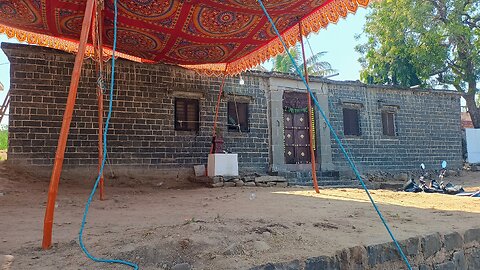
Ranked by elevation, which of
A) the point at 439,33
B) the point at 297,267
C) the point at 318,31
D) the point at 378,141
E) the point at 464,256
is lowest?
the point at 464,256

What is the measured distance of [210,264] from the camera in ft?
6.83

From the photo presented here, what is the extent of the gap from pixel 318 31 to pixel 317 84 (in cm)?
542

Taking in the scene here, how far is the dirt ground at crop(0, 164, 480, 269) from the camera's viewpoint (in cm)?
220

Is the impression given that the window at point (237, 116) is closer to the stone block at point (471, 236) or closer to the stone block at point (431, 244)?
the stone block at point (471, 236)

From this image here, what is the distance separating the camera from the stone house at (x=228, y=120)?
7.35 m

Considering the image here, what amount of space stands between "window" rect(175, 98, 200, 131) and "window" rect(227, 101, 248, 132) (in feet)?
3.18

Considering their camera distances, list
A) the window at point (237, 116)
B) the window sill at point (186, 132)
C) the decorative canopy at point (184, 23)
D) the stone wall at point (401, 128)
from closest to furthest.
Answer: the decorative canopy at point (184, 23) → the window sill at point (186, 132) → the window at point (237, 116) → the stone wall at point (401, 128)

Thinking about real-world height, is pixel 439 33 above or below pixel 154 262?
above

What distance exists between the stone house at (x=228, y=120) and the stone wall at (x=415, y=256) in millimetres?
5903

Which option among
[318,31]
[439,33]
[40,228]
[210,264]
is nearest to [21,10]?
[40,228]

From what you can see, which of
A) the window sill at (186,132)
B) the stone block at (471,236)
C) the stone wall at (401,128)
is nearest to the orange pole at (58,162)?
the stone block at (471,236)

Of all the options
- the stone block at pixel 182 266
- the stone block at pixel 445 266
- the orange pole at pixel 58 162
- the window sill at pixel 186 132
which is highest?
the window sill at pixel 186 132

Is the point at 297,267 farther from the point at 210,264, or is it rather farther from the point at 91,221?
the point at 91,221

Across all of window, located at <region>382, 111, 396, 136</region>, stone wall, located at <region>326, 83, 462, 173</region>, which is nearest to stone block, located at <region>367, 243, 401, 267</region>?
stone wall, located at <region>326, 83, 462, 173</region>
